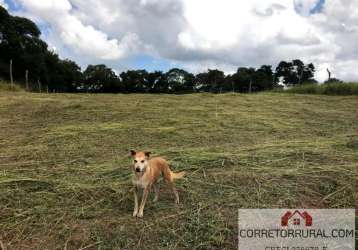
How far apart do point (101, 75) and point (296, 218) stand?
48.3m

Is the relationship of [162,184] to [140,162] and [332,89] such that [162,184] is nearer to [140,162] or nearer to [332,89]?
[140,162]

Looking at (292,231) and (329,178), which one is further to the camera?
(329,178)

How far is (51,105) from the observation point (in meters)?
13.1

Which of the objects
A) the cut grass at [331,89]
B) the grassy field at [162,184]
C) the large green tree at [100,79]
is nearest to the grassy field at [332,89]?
the cut grass at [331,89]

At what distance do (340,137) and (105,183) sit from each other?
16.3 feet

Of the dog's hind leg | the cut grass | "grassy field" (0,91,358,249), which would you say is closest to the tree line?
the cut grass

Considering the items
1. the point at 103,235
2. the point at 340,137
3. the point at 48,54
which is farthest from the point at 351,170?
the point at 48,54

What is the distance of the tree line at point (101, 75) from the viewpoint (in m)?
36.2

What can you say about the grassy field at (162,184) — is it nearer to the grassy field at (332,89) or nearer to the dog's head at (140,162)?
the dog's head at (140,162)

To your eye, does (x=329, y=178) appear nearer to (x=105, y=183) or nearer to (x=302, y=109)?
(x=105, y=183)

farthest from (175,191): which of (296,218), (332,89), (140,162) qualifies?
(332,89)

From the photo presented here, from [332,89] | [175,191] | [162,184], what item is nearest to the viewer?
[175,191]

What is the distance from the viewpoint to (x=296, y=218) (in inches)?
180

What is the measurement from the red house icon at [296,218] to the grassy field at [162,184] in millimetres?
209
